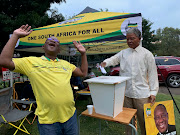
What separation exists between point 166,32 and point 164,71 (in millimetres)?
31238

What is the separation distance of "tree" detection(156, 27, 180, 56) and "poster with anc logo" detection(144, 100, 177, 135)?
3054 centimetres

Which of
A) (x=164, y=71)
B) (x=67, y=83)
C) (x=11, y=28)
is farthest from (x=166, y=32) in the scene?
(x=67, y=83)

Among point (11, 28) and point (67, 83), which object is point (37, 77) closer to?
point (67, 83)

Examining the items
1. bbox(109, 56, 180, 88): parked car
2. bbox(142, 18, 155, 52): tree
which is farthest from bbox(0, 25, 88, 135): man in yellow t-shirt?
bbox(142, 18, 155, 52): tree

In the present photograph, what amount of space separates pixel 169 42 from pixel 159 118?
3398 cm

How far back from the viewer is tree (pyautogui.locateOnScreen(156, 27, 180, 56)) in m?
28.3

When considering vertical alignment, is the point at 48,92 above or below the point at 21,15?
below

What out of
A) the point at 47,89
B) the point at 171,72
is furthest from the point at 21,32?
the point at 171,72

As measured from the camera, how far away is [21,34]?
118 cm

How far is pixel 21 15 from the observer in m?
7.32

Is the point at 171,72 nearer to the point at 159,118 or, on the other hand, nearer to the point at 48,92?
the point at 159,118

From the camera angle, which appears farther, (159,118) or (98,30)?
(98,30)

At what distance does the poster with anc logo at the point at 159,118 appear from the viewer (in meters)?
1.67

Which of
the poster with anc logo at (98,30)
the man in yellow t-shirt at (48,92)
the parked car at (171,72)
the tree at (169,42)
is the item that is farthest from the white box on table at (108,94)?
the tree at (169,42)
